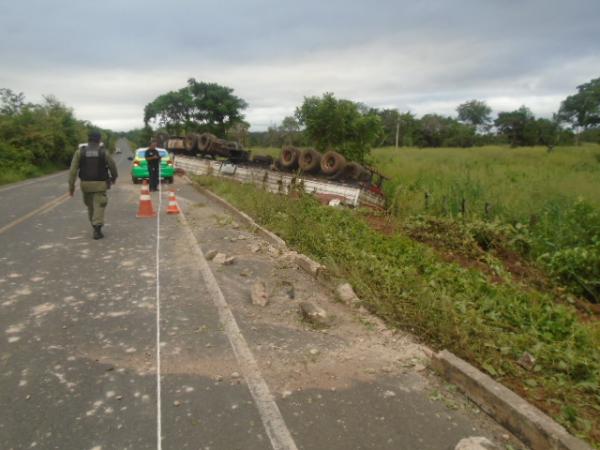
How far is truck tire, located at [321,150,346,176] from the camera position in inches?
468

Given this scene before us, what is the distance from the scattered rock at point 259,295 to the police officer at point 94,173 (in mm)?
3847

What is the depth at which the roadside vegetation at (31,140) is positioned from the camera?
69.5 ft

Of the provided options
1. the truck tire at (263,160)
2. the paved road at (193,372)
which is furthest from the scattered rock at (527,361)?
the truck tire at (263,160)

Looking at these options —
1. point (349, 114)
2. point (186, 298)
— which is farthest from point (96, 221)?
point (349, 114)

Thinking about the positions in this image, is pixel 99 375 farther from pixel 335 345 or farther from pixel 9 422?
pixel 335 345

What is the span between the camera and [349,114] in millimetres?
16031

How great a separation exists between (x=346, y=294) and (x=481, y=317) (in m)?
1.37

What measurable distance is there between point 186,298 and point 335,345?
5.97 feet

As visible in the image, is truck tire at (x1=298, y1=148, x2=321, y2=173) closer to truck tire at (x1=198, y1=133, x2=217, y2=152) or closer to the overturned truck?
the overturned truck

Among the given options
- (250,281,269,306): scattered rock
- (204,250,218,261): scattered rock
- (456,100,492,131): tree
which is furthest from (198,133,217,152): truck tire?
(456,100,492,131): tree

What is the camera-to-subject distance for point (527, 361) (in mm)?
3303

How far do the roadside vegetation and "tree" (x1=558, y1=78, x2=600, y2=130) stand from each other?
41.6 m

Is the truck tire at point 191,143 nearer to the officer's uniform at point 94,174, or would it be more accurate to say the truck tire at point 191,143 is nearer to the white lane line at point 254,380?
the officer's uniform at point 94,174

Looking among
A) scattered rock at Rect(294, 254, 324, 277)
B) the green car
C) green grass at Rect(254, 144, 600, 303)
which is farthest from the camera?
the green car
